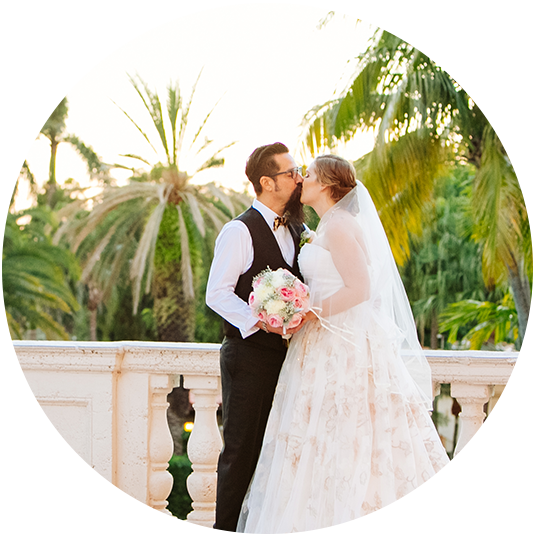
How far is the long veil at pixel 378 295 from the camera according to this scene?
11.1 feet

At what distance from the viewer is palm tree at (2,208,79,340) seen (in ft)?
55.8

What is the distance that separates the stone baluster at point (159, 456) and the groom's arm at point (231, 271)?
2.30 feet

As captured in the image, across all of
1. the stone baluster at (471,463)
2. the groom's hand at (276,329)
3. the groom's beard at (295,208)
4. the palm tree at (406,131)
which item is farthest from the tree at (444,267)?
the groom's hand at (276,329)

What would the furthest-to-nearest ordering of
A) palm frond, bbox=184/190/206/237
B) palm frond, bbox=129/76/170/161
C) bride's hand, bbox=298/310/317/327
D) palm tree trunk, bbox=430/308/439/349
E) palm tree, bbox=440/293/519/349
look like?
palm tree trunk, bbox=430/308/439/349 < palm frond, bbox=184/190/206/237 < palm frond, bbox=129/76/170/161 < palm tree, bbox=440/293/519/349 < bride's hand, bbox=298/310/317/327

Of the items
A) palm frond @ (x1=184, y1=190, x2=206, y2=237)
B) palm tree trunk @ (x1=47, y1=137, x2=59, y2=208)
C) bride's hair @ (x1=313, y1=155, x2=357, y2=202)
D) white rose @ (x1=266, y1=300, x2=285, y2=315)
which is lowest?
white rose @ (x1=266, y1=300, x2=285, y2=315)

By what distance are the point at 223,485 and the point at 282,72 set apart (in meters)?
13.4

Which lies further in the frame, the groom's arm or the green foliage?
the green foliage

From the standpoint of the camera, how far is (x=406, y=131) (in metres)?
11.5

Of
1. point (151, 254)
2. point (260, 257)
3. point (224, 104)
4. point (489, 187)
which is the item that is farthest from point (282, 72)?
point (260, 257)

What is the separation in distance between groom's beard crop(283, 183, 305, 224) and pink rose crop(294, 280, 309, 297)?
570 millimetres

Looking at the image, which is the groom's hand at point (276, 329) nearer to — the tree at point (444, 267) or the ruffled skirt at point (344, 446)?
the ruffled skirt at point (344, 446)

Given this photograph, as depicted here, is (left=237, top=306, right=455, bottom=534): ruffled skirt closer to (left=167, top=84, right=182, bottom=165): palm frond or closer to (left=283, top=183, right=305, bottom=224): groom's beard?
(left=283, top=183, right=305, bottom=224): groom's beard

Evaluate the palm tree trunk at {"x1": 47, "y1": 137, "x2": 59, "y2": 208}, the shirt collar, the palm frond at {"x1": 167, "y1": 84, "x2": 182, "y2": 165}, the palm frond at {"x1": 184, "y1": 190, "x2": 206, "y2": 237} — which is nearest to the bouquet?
the shirt collar

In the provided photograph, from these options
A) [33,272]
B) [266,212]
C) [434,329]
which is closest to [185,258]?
[33,272]
